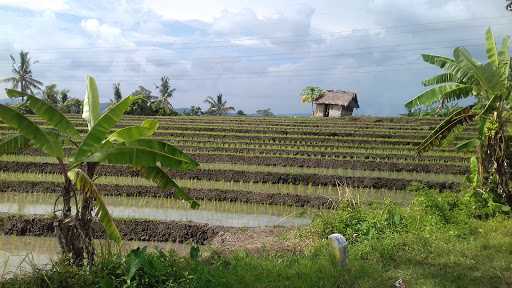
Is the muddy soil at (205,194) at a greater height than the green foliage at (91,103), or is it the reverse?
the green foliage at (91,103)

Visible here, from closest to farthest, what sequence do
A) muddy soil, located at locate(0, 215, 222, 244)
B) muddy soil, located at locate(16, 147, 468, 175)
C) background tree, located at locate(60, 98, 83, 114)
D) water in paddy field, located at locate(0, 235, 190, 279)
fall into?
1. water in paddy field, located at locate(0, 235, 190, 279)
2. muddy soil, located at locate(0, 215, 222, 244)
3. muddy soil, located at locate(16, 147, 468, 175)
4. background tree, located at locate(60, 98, 83, 114)

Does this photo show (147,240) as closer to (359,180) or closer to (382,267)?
(382,267)

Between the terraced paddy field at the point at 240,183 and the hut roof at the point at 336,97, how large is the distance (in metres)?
20.8

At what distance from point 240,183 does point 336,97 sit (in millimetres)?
31222

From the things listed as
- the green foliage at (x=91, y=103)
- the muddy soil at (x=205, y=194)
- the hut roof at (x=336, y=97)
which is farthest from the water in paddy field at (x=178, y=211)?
the hut roof at (x=336, y=97)

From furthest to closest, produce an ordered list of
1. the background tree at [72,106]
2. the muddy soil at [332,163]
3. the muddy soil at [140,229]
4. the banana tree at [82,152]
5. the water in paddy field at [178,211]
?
the background tree at [72,106], the muddy soil at [332,163], the water in paddy field at [178,211], the muddy soil at [140,229], the banana tree at [82,152]

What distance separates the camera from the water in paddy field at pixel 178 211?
33.7ft

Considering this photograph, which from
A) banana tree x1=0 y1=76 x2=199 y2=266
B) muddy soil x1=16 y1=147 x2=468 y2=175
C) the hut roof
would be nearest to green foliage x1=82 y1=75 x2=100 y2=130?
banana tree x1=0 y1=76 x2=199 y2=266

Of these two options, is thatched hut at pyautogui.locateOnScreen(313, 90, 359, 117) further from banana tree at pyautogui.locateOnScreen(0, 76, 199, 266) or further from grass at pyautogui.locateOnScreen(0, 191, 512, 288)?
banana tree at pyautogui.locateOnScreen(0, 76, 199, 266)

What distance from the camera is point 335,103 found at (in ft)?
142

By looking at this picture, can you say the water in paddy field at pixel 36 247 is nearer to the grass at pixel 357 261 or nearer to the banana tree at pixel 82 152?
the grass at pixel 357 261

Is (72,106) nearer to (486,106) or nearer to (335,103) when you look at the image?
(335,103)

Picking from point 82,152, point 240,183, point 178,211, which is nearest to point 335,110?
point 240,183

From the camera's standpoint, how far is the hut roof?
43.2 metres
